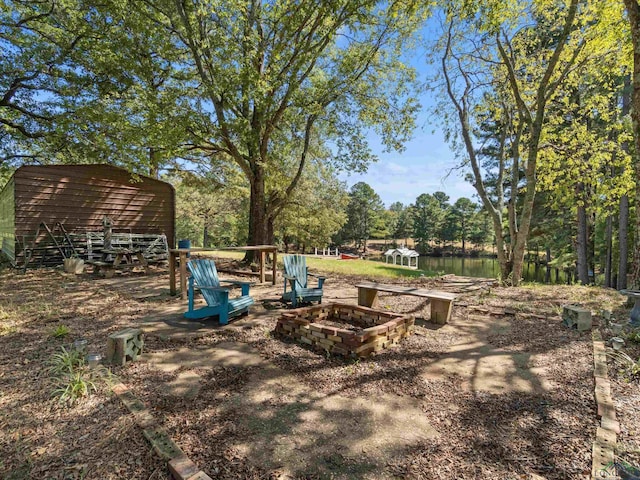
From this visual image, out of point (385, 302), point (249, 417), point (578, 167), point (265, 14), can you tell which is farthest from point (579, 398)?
point (265, 14)

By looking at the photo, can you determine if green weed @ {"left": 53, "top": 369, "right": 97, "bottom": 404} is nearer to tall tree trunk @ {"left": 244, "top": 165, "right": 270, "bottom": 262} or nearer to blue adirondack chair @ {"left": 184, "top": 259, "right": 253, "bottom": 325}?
blue adirondack chair @ {"left": 184, "top": 259, "right": 253, "bottom": 325}

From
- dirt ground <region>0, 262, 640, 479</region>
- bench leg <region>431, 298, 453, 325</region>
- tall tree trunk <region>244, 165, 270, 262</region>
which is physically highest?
tall tree trunk <region>244, 165, 270, 262</region>

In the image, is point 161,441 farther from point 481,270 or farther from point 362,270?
point 481,270

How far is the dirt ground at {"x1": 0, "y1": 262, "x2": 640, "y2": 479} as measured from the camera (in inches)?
76.3

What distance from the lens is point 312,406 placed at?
2613 millimetres

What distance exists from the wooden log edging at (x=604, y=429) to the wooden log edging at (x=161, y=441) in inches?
87.3

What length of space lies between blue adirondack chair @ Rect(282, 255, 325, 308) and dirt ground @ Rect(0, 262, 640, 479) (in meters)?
0.78

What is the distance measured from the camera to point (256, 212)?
10047 millimetres

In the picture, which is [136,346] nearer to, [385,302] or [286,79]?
[385,302]

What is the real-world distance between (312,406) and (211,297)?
261 cm

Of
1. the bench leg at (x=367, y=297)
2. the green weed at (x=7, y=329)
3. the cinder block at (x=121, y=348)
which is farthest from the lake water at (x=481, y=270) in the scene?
the green weed at (x=7, y=329)

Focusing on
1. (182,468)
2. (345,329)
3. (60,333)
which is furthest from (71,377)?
(345,329)

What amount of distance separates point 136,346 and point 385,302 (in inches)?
170

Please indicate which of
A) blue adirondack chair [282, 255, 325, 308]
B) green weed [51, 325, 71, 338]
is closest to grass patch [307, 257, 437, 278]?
blue adirondack chair [282, 255, 325, 308]
